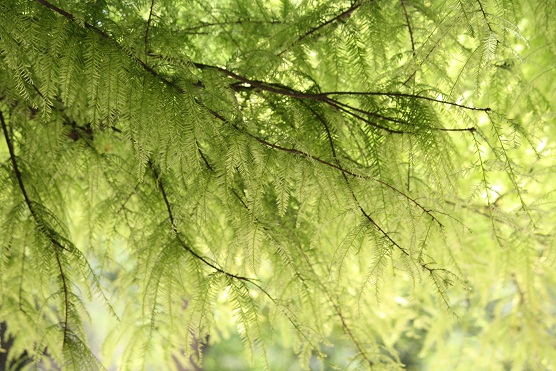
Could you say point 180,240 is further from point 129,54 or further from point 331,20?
point 331,20

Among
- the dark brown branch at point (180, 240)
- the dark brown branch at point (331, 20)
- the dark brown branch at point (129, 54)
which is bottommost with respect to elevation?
the dark brown branch at point (180, 240)

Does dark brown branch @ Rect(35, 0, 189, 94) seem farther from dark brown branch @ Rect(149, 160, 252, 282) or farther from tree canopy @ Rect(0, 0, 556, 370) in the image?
dark brown branch @ Rect(149, 160, 252, 282)

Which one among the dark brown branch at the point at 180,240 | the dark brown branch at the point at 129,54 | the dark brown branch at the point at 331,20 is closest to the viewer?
the dark brown branch at the point at 129,54

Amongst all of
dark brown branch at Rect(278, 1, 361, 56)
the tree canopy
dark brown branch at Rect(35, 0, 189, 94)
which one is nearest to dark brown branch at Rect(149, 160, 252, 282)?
the tree canopy

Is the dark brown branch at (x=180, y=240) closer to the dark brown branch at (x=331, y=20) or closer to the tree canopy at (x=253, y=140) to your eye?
the tree canopy at (x=253, y=140)

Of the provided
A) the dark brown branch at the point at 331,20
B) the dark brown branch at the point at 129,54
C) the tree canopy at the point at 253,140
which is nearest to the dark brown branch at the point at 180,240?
the tree canopy at the point at 253,140

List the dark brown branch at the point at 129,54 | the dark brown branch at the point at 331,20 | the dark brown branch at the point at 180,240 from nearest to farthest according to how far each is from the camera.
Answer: the dark brown branch at the point at 129,54
the dark brown branch at the point at 180,240
the dark brown branch at the point at 331,20

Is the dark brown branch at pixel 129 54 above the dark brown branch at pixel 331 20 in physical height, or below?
below

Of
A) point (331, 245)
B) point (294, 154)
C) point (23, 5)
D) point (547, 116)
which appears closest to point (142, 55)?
point (23, 5)

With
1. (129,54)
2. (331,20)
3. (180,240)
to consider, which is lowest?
(180,240)

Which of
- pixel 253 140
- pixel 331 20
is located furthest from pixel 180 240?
pixel 331 20

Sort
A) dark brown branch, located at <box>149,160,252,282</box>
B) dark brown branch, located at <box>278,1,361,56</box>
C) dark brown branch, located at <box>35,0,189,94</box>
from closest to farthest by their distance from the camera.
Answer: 1. dark brown branch, located at <box>35,0,189,94</box>
2. dark brown branch, located at <box>149,160,252,282</box>
3. dark brown branch, located at <box>278,1,361,56</box>

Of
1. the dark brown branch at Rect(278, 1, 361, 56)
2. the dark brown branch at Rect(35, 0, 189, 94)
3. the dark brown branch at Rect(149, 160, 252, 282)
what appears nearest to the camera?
the dark brown branch at Rect(35, 0, 189, 94)

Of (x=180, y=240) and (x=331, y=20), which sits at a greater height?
(x=331, y=20)
